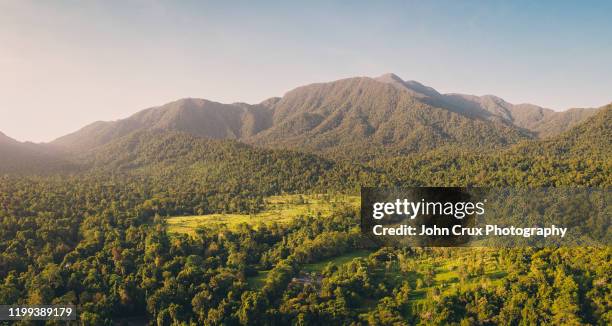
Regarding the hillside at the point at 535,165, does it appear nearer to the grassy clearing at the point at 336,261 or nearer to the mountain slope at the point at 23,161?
the grassy clearing at the point at 336,261

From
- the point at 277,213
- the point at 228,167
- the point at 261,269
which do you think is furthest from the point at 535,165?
the point at 228,167

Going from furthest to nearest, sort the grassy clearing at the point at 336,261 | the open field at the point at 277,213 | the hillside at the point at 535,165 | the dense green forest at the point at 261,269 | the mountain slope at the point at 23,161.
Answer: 1. the mountain slope at the point at 23,161
2. the hillside at the point at 535,165
3. the open field at the point at 277,213
4. the grassy clearing at the point at 336,261
5. the dense green forest at the point at 261,269

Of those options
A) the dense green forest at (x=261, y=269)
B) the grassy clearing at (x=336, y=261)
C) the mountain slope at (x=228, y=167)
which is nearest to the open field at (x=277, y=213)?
the dense green forest at (x=261, y=269)

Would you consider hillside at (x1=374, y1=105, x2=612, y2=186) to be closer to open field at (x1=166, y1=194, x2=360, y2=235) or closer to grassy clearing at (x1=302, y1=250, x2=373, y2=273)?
open field at (x1=166, y1=194, x2=360, y2=235)

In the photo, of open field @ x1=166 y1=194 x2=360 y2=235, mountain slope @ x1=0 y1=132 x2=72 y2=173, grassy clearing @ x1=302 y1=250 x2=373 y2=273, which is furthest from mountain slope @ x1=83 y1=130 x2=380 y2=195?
grassy clearing @ x1=302 y1=250 x2=373 y2=273

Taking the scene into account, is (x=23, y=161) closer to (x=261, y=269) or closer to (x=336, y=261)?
(x=261, y=269)

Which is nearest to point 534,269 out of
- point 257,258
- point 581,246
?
point 581,246
